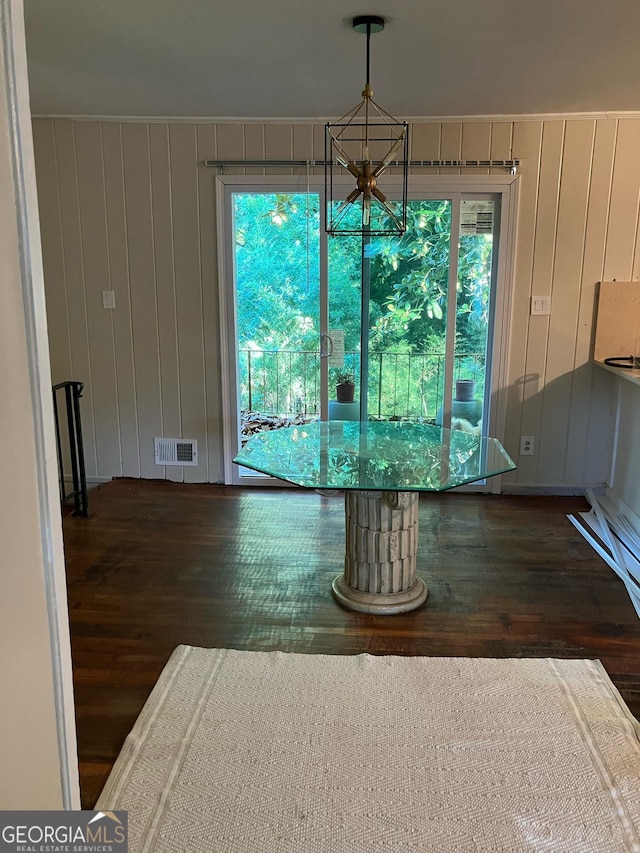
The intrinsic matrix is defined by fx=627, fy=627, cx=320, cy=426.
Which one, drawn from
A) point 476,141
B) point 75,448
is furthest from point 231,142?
point 75,448

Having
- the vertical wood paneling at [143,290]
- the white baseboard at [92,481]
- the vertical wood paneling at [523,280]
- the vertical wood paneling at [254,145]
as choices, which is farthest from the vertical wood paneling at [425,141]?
the white baseboard at [92,481]

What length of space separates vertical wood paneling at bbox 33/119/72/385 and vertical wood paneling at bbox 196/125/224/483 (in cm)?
96

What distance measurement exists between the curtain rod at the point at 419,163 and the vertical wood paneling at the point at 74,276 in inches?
35.7

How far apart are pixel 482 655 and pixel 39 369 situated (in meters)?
2.12

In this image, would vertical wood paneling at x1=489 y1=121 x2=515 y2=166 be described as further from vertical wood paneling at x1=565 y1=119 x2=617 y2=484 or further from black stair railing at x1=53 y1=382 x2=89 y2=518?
black stair railing at x1=53 y1=382 x2=89 y2=518

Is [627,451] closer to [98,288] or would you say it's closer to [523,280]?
[523,280]

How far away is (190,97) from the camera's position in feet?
11.6

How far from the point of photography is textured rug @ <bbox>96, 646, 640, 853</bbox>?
1641 mm

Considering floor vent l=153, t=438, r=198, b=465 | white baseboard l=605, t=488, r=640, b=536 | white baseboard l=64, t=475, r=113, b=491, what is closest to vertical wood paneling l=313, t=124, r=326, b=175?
floor vent l=153, t=438, r=198, b=465

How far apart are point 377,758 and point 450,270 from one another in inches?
122

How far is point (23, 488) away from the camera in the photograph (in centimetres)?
82

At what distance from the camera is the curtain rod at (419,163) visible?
3.93 meters

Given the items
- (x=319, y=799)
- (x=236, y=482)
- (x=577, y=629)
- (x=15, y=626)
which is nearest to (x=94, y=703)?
(x=319, y=799)

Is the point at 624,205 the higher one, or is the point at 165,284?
the point at 624,205
